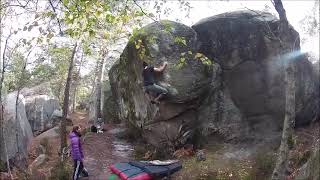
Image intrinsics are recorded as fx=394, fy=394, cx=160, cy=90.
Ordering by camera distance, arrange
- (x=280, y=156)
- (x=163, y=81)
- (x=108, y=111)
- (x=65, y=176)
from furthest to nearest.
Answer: (x=108, y=111) < (x=163, y=81) < (x=65, y=176) < (x=280, y=156)

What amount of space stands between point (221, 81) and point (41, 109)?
19877 millimetres

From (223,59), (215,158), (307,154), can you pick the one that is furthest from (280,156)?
(223,59)

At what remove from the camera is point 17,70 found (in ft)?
74.1

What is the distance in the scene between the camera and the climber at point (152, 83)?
1362 centimetres

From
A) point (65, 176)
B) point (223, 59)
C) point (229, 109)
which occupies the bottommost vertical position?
point (65, 176)

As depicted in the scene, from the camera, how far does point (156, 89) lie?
14.2 m

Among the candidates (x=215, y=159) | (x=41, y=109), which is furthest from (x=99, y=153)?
(x=41, y=109)

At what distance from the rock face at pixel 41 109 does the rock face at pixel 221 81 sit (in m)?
17.0

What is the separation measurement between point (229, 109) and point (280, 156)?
25.8 feet

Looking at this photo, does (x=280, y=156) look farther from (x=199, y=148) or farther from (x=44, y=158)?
(x=44, y=158)

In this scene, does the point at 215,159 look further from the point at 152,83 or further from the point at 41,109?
the point at 41,109

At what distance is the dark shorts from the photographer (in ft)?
45.9

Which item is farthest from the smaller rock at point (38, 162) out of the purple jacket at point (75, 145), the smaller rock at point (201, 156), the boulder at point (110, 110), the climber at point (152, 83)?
the smaller rock at point (201, 156)

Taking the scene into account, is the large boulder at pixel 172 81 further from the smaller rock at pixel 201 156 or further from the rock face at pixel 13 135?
the rock face at pixel 13 135
